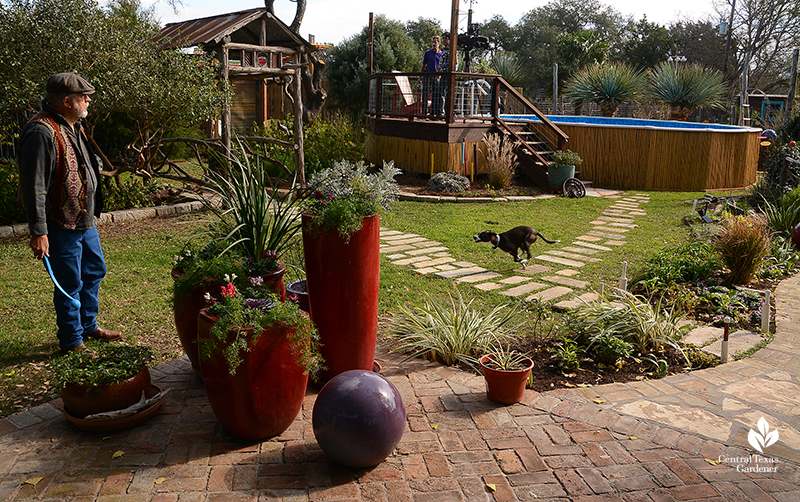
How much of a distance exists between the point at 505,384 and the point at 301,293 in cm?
139

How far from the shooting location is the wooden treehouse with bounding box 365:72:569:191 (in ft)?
37.9

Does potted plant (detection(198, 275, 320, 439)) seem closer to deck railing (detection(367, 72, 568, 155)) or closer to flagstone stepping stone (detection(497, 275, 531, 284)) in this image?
flagstone stepping stone (detection(497, 275, 531, 284))

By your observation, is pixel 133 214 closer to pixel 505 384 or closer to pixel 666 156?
pixel 505 384

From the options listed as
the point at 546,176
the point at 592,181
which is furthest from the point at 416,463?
the point at 592,181

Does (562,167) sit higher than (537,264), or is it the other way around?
(562,167)

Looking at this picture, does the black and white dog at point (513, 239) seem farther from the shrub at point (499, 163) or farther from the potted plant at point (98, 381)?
the shrub at point (499, 163)

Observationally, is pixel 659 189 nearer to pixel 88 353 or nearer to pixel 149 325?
pixel 149 325

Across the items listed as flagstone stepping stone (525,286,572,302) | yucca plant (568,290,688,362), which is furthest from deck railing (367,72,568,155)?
yucca plant (568,290,688,362)

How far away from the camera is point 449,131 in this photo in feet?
37.3

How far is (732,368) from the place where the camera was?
390 cm

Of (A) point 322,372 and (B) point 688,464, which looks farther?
(A) point 322,372

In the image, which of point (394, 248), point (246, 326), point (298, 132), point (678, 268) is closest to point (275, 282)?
point (246, 326)

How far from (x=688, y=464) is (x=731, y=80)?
35.9 meters

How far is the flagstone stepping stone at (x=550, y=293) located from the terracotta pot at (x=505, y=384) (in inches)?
78.3
